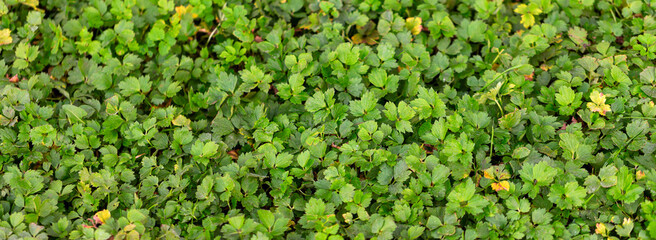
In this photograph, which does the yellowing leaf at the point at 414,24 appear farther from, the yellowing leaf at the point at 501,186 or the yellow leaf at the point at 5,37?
the yellow leaf at the point at 5,37

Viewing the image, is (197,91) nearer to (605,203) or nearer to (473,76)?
(473,76)

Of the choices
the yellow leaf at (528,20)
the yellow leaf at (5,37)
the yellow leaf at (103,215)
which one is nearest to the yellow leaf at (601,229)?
the yellow leaf at (528,20)

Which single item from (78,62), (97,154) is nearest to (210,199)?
(97,154)

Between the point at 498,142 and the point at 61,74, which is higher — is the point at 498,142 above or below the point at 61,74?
below

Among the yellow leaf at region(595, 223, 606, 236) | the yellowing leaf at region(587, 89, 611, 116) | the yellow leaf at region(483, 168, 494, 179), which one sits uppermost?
the yellowing leaf at region(587, 89, 611, 116)

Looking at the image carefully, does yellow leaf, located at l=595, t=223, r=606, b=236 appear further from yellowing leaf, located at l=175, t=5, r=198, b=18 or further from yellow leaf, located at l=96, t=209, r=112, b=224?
yellowing leaf, located at l=175, t=5, r=198, b=18

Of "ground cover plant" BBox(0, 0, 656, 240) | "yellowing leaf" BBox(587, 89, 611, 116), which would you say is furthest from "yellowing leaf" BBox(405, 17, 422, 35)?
"yellowing leaf" BBox(587, 89, 611, 116)
